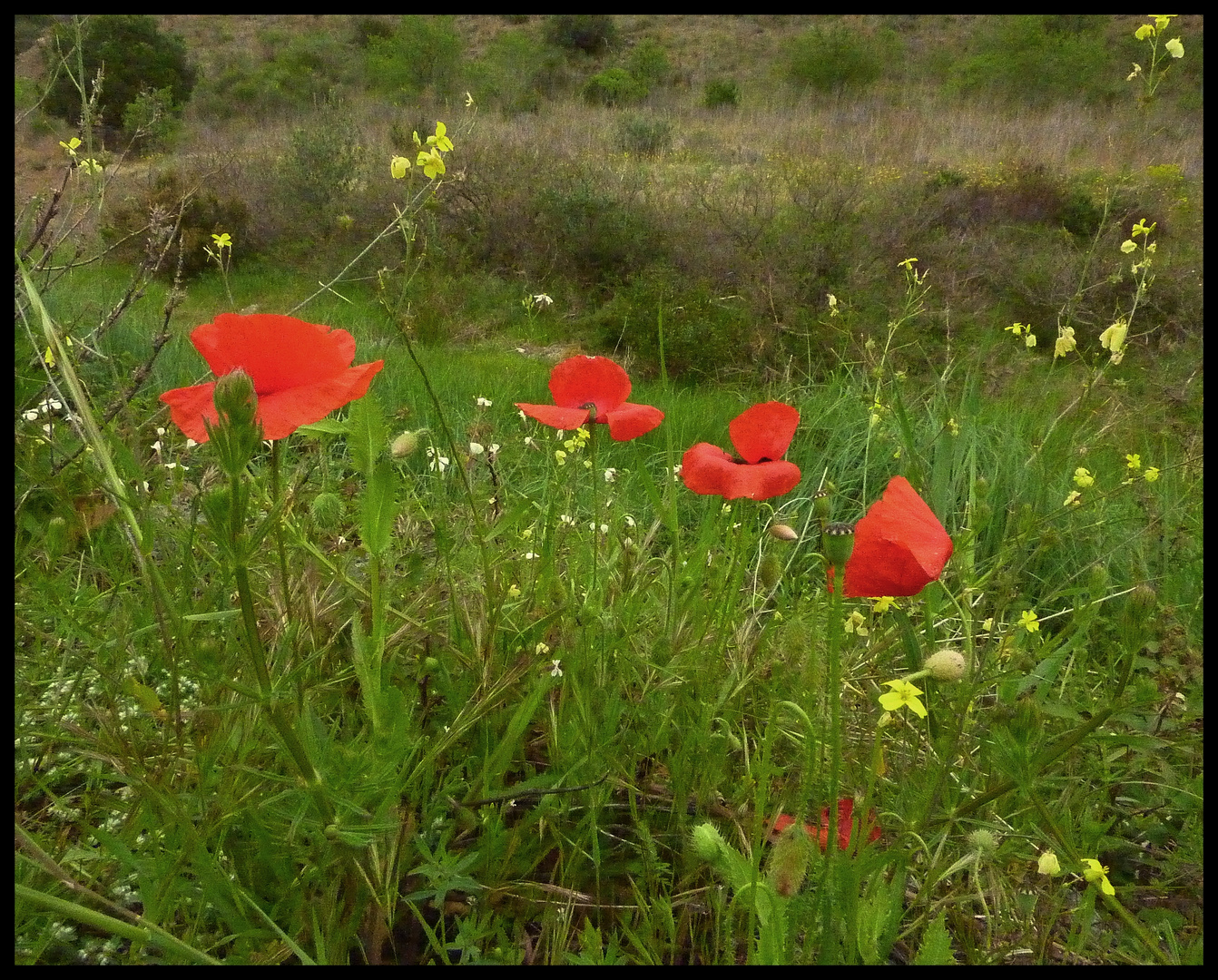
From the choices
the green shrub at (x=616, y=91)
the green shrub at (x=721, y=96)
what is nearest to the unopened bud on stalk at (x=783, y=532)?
the green shrub at (x=616, y=91)

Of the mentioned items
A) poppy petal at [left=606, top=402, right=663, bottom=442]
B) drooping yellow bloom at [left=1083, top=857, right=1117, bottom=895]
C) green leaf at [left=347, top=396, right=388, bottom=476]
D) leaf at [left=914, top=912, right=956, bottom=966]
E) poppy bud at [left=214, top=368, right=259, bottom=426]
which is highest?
poppy bud at [left=214, top=368, right=259, bottom=426]

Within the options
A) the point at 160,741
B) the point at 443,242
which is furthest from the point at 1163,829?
the point at 443,242

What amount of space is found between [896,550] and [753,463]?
0.90ft

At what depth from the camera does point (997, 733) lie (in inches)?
33.1

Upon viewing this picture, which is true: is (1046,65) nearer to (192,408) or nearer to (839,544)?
(839,544)

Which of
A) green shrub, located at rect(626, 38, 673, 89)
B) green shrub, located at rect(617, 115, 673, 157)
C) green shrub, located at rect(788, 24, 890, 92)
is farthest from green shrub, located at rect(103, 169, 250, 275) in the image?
green shrub, located at rect(788, 24, 890, 92)

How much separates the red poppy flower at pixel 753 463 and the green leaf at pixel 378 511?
35 centimetres

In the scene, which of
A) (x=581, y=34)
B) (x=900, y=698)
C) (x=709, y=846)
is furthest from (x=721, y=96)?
(x=709, y=846)

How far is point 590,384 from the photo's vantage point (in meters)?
1.07

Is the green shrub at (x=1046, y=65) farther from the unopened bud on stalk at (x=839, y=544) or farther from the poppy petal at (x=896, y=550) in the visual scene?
the unopened bud on stalk at (x=839, y=544)

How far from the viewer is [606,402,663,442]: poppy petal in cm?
101

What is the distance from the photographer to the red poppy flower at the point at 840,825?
0.82 m

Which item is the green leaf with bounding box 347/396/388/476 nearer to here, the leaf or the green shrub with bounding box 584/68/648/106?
the leaf

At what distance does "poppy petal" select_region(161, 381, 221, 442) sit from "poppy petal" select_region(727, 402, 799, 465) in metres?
0.57
